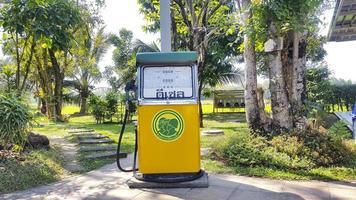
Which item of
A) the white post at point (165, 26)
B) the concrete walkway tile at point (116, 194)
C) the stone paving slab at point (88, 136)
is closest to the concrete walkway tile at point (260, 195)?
the concrete walkway tile at point (116, 194)

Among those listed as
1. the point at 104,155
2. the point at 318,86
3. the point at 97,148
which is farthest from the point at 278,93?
the point at 318,86

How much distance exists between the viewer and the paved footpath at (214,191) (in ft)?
15.0

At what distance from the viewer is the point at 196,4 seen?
41.2 ft

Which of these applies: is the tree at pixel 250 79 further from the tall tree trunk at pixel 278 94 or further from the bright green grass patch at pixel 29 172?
the bright green grass patch at pixel 29 172

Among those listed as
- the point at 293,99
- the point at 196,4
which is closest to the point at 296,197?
the point at 293,99

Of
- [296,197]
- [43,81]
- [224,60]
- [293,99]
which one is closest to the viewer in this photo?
[296,197]

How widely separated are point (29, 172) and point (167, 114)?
2303mm

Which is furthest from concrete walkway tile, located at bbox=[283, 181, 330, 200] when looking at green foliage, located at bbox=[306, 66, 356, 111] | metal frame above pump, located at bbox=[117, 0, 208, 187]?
green foliage, located at bbox=[306, 66, 356, 111]

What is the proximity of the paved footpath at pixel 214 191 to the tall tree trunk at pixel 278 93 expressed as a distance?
208cm

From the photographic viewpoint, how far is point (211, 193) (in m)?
4.70

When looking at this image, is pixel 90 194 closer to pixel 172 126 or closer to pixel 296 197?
pixel 172 126

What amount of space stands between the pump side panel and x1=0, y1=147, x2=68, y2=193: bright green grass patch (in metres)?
1.63

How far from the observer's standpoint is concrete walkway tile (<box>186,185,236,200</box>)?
4547 mm

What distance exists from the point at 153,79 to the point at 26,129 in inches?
115
